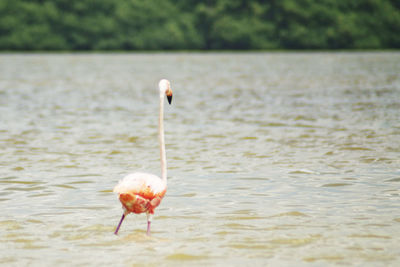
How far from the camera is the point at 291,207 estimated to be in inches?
293

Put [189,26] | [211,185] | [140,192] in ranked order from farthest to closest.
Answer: [189,26]
[211,185]
[140,192]

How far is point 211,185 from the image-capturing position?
864 cm

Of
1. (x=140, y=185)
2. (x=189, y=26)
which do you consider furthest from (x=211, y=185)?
(x=189, y=26)

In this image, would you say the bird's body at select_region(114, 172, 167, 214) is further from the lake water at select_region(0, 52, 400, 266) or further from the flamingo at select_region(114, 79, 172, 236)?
the lake water at select_region(0, 52, 400, 266)

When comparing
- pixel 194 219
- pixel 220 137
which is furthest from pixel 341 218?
pixel 220 137

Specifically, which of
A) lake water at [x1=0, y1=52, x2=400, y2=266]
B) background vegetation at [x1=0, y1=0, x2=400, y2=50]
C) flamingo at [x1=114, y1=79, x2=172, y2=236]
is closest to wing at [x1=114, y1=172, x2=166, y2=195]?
flamingo at [x1=114, y1=79, x2=172, y2=236]

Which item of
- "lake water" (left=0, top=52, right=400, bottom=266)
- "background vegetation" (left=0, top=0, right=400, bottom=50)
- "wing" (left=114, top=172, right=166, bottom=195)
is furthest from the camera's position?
"background vegetation" (left=0, top=0, right=400, bottom=50)

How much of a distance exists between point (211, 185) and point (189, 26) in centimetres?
6855

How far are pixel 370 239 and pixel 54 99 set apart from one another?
1674 centimetres

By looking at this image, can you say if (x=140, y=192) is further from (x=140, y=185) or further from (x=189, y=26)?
(x=189, y=26)

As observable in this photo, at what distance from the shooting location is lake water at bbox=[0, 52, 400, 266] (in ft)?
19.6

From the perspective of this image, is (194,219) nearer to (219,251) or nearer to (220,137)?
(219,251)

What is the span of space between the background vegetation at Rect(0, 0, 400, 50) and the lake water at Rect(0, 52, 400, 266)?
2300 inches

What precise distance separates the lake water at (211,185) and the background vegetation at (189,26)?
58425 millimetres
